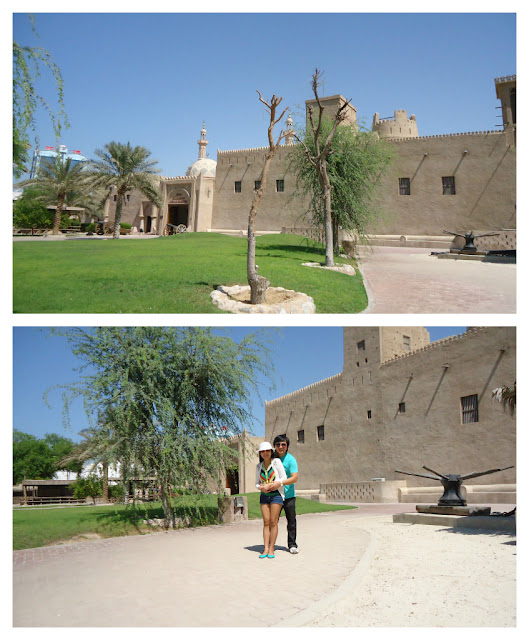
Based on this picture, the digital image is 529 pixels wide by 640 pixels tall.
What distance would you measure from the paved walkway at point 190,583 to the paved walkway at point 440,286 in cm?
469

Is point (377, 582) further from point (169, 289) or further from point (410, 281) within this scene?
point (410, 281)

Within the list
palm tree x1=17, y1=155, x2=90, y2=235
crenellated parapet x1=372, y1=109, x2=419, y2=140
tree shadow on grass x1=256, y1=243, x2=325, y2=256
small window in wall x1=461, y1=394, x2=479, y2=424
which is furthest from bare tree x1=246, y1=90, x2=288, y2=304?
crenellated parapet x1=372, y1=109, x2=419, y2=140

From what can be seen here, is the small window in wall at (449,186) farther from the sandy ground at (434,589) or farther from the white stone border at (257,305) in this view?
the sandy ground at (434,589)

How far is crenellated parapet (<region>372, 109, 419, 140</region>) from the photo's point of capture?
166ft

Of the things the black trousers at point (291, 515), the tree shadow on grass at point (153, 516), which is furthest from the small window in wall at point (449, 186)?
the black trousers at point (291, 515)

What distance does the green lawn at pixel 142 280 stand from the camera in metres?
9.65

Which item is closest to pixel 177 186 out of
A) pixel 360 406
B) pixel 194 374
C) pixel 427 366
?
pixel 360 406

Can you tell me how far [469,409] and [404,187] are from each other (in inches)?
582

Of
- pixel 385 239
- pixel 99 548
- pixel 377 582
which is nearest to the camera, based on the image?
pixel 377 582

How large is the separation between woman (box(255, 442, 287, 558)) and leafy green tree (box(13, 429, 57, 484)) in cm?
4075

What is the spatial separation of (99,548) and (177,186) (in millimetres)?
33169

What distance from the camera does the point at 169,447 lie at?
32.9 feet

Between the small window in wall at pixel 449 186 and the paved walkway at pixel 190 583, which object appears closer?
the paved walkway at pixel 190 583

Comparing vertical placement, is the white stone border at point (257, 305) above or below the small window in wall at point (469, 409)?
above
